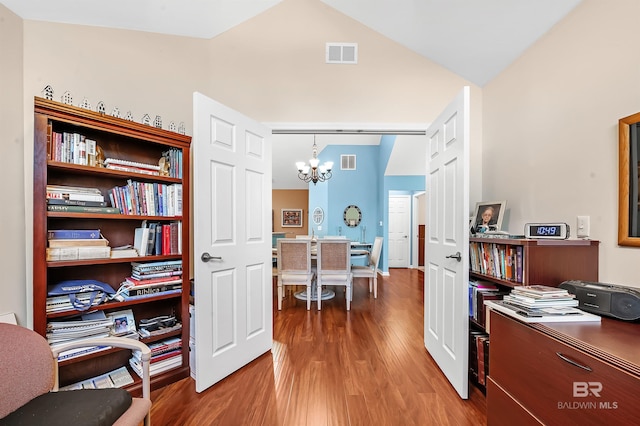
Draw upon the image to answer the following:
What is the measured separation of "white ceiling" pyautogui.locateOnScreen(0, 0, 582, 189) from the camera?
1797 millimetres

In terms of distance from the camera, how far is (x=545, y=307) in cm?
120

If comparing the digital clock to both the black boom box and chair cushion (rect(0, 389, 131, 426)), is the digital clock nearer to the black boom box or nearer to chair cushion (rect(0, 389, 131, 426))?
the black boom box

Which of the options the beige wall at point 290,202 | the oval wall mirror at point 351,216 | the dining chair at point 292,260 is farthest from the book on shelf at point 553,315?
the beige wall at point 290,202

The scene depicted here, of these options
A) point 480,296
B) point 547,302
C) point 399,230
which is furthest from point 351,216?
point 547,302

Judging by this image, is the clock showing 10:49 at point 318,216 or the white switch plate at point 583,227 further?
the clock showing 10:49 at point 318,216

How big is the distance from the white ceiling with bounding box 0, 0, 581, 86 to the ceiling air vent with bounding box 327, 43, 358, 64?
10.0 inches

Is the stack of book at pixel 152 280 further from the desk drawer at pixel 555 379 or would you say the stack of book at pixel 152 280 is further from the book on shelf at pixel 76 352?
the desk drawer at pixel 555 379

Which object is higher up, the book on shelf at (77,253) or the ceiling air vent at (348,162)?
the ceiling air vent at (348,162)

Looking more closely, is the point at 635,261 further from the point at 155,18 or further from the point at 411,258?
the point at 411,258

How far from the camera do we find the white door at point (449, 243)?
1.72m

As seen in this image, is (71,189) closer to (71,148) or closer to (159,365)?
(71,148)

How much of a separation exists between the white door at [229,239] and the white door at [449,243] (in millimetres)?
1450

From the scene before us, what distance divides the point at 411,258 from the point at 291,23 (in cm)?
621

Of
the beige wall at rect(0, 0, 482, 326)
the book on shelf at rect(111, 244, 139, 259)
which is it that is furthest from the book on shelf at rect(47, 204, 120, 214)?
the beige wall at rect(0, 0, 482, 326)
